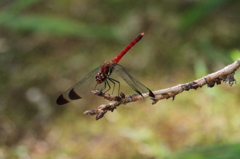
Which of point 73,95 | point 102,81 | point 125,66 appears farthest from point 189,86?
point 125,66

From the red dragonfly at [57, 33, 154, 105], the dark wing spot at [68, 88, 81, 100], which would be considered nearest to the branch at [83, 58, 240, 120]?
the red dragonfly at [57, 33, 154, 105]

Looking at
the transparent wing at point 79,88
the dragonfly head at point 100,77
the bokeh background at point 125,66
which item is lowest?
the dragonfly head at point 100,77

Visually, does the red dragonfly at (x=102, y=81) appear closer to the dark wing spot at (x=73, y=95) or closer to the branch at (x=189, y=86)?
the dark wing spot at (x=73, y=95)

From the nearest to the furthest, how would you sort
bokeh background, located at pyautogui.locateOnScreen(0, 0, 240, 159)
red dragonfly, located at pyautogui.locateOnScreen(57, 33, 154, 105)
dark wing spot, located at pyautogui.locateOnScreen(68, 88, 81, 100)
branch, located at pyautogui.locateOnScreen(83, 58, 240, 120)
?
branch, located at pyautogui.locateOnScreen(83, 58, 240, 120), red dragonfly, located at pyautogui.locateOnScreen(57, 33, 154, 105), dark wing spot, located at pyautogui.locateOnScreen(68, 88, 81, 100), bokeh background, located at pyautogui.locateOnScreen(0, 0, 240, 159)

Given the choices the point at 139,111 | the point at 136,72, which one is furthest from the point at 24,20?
the point at 139,111

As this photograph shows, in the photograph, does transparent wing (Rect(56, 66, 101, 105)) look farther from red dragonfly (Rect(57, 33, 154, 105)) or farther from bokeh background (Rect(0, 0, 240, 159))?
bokeh background (Rect(0, 0, 240, 159))

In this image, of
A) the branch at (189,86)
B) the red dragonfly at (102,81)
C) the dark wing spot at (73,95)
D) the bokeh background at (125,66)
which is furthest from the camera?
the bokeh background at (125,66)

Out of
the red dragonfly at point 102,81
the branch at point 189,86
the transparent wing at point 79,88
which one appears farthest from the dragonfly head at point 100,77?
the branch at point 189,86

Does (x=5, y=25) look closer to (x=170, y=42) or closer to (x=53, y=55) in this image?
(x=53, y=55)

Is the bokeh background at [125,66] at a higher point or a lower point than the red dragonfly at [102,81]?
higher
